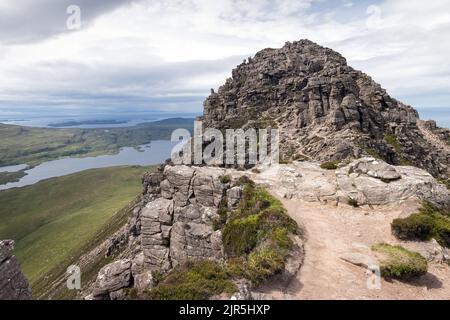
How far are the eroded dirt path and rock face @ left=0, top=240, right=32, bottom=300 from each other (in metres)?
16.1

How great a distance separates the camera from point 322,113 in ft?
337

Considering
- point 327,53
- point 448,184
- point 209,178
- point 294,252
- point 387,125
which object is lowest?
point 448,184

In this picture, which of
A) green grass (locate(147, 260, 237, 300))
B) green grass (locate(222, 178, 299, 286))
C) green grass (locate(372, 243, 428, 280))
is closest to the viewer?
green grass (locate(147, 260, 237, 300))

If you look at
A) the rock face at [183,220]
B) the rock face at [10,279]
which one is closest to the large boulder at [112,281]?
the rock face at [10,279]

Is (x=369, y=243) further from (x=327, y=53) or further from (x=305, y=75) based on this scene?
(x=327, y=53)

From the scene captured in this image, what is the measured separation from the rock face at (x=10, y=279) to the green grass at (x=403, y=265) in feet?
79.0

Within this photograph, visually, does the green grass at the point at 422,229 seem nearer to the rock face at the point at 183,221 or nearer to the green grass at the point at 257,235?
the green grass at the point at 257,235

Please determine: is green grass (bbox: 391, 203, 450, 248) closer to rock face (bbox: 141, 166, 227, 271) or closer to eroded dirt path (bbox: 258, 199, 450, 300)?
eroded dirt path (bbox: 258, 199, 450, 300)

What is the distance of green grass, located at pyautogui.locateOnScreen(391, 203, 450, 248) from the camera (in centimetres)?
2492

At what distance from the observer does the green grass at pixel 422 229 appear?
24.9 m

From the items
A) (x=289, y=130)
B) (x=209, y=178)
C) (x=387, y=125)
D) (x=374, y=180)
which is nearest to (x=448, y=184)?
(x=387, y=125)

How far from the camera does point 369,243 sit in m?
25.1

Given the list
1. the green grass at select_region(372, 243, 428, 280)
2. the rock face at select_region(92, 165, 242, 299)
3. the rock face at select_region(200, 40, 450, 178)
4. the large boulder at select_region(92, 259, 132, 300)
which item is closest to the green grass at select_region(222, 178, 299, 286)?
the rock face at select_region(92, 165, 242, 299)
